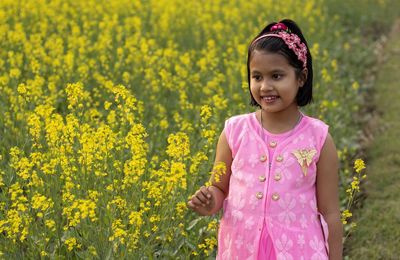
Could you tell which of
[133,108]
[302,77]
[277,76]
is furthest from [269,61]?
[133,108]

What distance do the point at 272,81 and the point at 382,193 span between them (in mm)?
2888

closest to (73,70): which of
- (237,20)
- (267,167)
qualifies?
(237,20)

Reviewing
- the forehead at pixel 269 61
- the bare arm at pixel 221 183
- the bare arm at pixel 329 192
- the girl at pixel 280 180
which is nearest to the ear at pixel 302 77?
the girl at pixel 280 180

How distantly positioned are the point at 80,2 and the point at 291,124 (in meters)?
6.25

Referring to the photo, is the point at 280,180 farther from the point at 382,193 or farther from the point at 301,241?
the point at 382,193

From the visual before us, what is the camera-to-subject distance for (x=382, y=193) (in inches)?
220

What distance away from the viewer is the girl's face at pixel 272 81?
3000 mm

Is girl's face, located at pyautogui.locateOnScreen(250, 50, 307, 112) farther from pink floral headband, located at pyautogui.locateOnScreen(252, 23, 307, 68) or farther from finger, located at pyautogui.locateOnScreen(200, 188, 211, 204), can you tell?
finger, located at pyautogui.locateOnScreen(200, 188, 211, 204)

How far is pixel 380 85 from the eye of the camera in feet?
28.4

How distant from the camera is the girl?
300 cm

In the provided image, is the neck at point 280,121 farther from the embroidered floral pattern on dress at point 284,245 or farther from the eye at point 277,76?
the embroidered floral pattern on dress at point 284,245

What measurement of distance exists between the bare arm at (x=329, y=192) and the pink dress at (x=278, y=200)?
3cm

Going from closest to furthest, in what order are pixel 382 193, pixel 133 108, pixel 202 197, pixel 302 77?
pixel 202 197 < pixel 302 77 < pixel 133 108 < pixel 382 193

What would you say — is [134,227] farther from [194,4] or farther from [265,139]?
[194,4]
